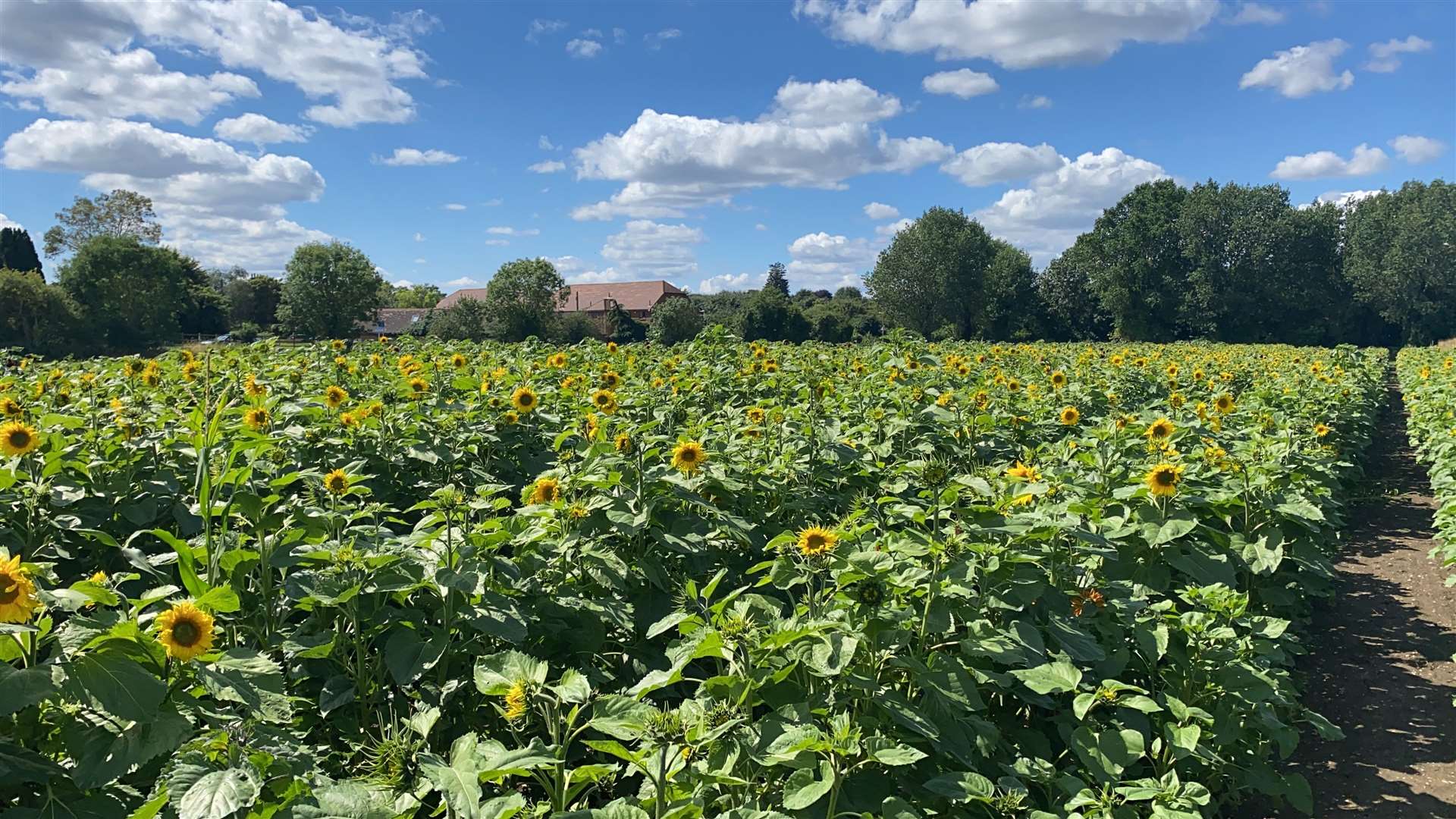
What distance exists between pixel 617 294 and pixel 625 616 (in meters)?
82.3

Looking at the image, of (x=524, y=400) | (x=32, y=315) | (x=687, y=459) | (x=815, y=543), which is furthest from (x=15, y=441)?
(x=32, y=315)

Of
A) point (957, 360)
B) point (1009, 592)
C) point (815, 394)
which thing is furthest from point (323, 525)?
point (957, 360)

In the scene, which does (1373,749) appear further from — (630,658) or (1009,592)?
(630,658)

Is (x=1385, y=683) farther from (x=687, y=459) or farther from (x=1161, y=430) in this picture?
(x=687, y=459)

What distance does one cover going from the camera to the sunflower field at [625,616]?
1.72 meters

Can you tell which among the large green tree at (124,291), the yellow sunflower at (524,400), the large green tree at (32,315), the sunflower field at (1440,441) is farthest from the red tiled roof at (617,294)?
the yellow sunflower at (524,400)

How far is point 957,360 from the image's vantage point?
8.40m

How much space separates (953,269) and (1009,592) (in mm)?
59221

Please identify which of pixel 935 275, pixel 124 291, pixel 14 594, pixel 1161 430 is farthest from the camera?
pixel 935 275

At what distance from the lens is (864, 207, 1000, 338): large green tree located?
59844mm

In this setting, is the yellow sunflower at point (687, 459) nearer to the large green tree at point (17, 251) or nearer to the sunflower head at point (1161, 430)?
the sunflower head at point (1161, 430)

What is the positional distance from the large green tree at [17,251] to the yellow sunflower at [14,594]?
255 feet

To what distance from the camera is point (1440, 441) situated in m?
8.39

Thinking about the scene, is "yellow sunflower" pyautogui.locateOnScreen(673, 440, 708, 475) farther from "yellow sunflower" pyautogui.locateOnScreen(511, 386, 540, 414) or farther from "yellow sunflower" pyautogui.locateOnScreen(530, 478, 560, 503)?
"yellow sunflower" pyautogui.locateOnScreen(511, 386, 540, 414)
